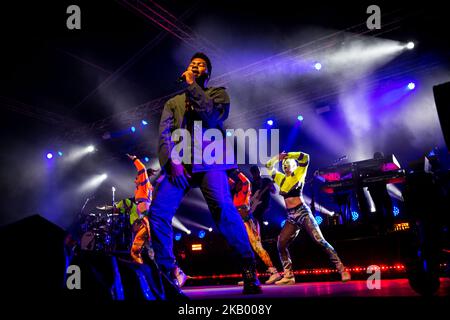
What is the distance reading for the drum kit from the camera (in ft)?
33.4

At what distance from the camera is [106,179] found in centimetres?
1551

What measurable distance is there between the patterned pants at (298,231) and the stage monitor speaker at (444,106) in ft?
11.5

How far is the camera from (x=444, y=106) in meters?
1.73

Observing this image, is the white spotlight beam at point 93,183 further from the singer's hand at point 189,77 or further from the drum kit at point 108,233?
the singer's hand at point 189,77

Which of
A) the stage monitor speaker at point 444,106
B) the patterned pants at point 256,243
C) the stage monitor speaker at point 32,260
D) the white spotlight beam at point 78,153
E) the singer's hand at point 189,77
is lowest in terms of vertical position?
the patterned pants at point 256,243

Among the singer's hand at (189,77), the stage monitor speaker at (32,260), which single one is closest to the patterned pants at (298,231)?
the singer's hand at (189,77)

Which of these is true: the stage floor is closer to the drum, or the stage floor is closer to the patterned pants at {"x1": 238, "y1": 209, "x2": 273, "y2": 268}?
the patterned pants at {"x1": 238, "y1": 209, "x2": 273, "y2": 268}

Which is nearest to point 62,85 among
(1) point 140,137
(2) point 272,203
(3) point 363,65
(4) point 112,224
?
(1) point 140,137

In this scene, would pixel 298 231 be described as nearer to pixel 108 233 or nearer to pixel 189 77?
pixel 189 77

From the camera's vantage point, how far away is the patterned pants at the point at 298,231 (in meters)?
4.89

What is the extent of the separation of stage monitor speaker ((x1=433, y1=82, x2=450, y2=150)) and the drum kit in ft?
32.1

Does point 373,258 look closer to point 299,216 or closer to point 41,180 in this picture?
point 299,216

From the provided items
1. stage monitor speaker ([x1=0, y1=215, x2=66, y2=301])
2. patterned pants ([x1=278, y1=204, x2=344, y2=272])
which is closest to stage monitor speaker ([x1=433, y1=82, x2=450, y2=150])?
stage monitor speaker ([x1=0, y1=215, x2=66, y2=301])
